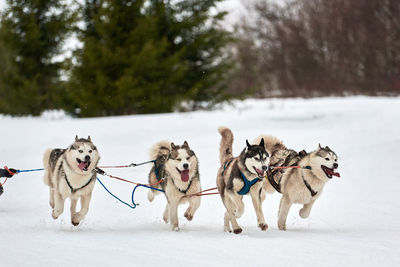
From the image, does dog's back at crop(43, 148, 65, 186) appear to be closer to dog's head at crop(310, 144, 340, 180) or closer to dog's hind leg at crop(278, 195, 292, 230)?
dog's hind leg at crop(278, 195, 292, 230)

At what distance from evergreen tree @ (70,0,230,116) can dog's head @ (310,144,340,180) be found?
10.8 m

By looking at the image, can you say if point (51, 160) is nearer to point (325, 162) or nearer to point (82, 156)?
point (82, 156)

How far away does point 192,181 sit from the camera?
5645 mm

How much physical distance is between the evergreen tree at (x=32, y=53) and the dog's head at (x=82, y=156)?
12.6m

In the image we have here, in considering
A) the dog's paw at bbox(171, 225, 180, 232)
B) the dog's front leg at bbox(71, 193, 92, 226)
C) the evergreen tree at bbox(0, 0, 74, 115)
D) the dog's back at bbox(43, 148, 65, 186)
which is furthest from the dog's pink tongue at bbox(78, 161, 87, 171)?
the evergreen tree at bbox(0, 0, 74, 115)

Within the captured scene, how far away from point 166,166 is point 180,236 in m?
0.94

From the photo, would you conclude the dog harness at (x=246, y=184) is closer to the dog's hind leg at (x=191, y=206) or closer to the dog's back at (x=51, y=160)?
the dog's hind leg at (x=191, y=206)

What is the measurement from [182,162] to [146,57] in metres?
11.1

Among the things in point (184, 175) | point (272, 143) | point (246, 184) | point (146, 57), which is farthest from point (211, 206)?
point (146, 57)

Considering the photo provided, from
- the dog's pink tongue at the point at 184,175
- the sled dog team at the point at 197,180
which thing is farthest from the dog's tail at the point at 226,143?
the dog's pink tongue at the point at 184,175

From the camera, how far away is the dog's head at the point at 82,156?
17.9 ft

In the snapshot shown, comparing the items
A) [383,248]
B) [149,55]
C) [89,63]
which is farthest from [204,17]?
[383,248]

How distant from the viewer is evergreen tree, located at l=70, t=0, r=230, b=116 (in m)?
16.0

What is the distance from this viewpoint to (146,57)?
16.0m
